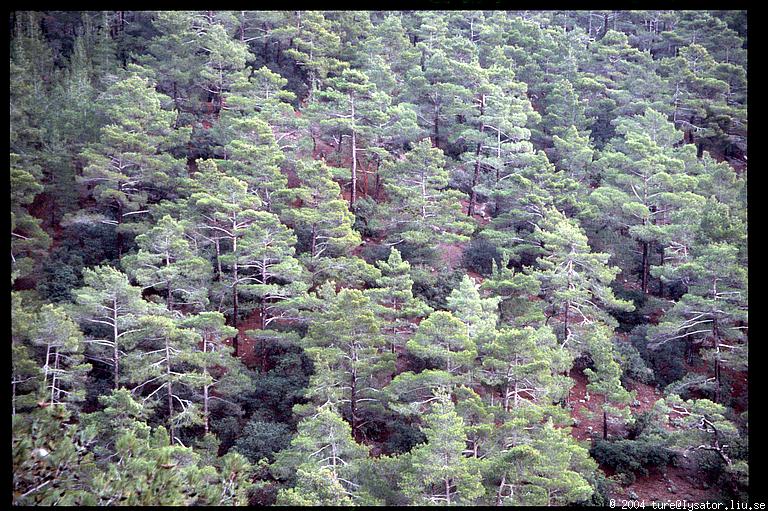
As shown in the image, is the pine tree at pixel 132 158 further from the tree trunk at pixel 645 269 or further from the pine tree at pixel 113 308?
the tree trunk at pixel 645 269

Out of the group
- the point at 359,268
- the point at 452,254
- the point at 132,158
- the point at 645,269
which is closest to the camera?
the point at 359,268

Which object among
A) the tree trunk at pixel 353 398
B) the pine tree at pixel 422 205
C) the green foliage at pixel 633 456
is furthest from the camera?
the pine tree at pixel 422 205

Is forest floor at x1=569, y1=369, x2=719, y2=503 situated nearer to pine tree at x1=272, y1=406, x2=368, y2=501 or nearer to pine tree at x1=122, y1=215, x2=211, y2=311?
pine tree at x1=272, y1=406, x2=368, y2=501

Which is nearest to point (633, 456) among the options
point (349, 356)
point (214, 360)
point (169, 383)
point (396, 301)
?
point (396, 301)

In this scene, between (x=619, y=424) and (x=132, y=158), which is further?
(x=132, y=158)

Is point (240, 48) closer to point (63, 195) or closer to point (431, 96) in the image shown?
point (431, 96)

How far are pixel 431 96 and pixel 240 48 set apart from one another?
7.67 m

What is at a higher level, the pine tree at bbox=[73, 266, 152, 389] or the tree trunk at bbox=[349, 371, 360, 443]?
the pine tree at bbox=[73, 266, 152, 389]

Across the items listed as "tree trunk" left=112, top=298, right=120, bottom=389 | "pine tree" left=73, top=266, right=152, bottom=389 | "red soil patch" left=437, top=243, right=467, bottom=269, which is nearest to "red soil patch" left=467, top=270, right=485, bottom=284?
"red soil patch" left=437, top=243, right=467, bottom=269

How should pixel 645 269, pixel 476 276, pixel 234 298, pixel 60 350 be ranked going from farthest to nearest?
1. pixel 645 269
2. pixel 476 276
3. pixel 234 298
4. pixel 60 350

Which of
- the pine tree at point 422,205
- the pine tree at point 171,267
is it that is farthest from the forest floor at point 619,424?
the pine tree at point 171,267

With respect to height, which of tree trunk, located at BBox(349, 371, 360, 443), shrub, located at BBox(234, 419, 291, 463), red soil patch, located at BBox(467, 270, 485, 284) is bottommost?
shrub, located at BBox(234, 419, 291, 463)

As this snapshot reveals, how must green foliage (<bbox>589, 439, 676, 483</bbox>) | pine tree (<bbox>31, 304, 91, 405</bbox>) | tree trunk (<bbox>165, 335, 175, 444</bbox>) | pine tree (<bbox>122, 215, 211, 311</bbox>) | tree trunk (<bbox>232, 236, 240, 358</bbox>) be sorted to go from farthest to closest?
tree trunk (<bbox>232, 236, 240, 358</bbox>) → pine tree (<bbox>122, 215, 211, 311</bbox>) → green foliage (<bbox>589, 439, 676, 483</bbox>) → tree trunk (<bbox>165, 335, 175, 444</bbox>) → pine tree (<bbox>31, 304, 91, 405</bbox>)

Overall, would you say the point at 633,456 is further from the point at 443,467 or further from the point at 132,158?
the point at 132,158
